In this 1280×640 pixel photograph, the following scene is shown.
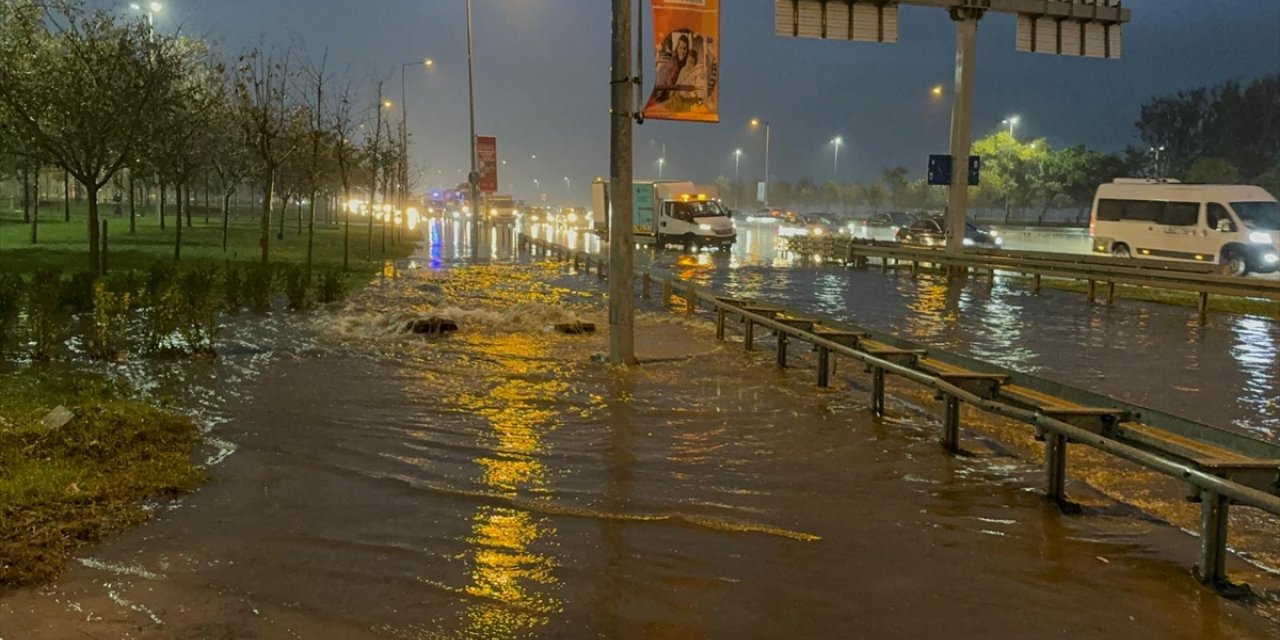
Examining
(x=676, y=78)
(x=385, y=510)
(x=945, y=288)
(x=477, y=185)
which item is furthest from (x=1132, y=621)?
(x=477, y=185)

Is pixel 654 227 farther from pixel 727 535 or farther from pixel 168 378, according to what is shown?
pixel 727 535

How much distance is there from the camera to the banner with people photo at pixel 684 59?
38.0 feet

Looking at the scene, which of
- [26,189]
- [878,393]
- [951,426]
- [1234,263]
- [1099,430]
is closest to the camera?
[1099,430]

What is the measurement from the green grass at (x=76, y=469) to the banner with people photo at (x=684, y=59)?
243 inches

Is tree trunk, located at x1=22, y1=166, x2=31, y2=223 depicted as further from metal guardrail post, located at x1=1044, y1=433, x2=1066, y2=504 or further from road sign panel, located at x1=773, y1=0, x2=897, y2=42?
metal guardrail post, located at x1=1044, y1=433, x2=1066, y2=504

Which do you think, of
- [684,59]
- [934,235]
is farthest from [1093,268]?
[684,59]

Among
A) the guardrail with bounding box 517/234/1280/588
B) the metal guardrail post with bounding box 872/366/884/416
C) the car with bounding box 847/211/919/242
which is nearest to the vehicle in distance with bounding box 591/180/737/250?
the car with bounding box 847/211/919/242

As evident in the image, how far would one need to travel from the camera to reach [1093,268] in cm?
2480

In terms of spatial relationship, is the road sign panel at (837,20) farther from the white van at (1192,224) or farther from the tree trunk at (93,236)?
the tree trunk at (93,236)

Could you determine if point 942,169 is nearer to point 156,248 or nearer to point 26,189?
point 156,248

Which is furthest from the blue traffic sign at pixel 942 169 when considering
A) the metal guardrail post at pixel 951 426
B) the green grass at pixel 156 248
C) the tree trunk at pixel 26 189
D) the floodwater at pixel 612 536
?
the tree trunk at pixel 26 189

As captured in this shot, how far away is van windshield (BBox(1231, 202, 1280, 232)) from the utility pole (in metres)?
22.3

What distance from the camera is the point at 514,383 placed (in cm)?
1123

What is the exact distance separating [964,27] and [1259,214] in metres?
9.35
